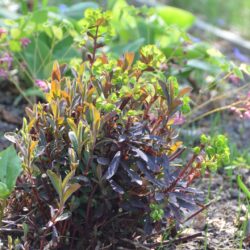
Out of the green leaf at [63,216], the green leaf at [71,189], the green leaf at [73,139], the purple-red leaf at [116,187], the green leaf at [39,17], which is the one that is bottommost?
the green leaf at [63,216]

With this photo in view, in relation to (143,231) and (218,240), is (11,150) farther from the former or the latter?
(218,240)

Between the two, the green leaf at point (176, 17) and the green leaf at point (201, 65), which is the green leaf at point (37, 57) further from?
the green leaf at point (176, 17)

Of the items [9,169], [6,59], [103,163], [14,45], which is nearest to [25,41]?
[14,45]

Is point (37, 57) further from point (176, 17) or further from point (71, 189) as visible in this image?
point (71, 189)

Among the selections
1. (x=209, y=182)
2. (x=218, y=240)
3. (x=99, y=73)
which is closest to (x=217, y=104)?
(x=209, y=182)

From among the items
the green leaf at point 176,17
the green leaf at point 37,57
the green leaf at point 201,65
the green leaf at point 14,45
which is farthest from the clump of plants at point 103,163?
the green leaf at point 176,17
